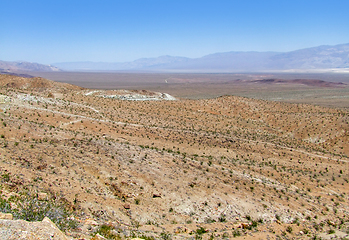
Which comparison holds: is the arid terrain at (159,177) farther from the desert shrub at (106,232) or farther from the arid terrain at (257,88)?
the arid terrain at (257,88)

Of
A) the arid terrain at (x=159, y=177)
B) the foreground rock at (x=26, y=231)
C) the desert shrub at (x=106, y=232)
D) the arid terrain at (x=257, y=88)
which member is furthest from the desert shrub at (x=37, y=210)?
the arid terrain at (x=257, y=88)

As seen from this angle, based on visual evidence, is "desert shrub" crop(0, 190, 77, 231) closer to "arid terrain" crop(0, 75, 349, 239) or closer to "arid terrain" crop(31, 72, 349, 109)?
"arid terrain" crop(0, 75, 349, 239)

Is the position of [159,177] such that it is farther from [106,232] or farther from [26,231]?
[26,231]

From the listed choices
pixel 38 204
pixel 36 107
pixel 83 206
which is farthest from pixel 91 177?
pixel 36 107

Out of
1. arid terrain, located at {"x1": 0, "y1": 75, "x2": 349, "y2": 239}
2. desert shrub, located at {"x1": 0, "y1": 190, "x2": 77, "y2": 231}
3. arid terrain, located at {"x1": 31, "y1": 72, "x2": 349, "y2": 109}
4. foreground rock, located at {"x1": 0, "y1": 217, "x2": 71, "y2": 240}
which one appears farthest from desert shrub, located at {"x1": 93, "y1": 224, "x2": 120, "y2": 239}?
arid terrain, located at {"x1": 31, "y1": 72, "x2": 349, "y2": 109}

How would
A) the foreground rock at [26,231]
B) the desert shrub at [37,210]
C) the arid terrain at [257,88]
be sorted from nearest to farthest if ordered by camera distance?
the foreground rock at [26,231] < the desert shrub at [37,210] < the arid terrain at [257,88]

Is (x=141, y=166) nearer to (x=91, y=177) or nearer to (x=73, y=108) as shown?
(x=91, y=177)

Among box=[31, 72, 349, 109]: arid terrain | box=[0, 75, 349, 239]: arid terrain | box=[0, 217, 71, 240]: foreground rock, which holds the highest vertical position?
box=[31, 72, 349, 109]: arid terrain

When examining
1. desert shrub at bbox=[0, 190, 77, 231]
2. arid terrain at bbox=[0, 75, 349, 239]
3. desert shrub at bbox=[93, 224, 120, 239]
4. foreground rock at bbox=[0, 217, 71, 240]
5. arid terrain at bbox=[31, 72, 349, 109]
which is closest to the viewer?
foreground rock at bbox=[0, 217, 71, 240]
